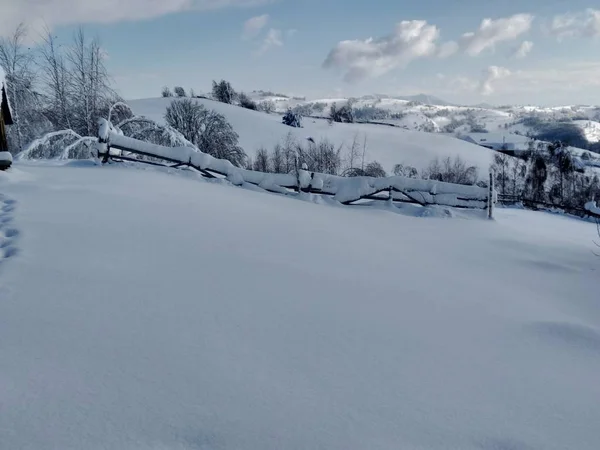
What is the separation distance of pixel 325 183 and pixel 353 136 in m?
73.3

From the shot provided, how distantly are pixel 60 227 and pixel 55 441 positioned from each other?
13.9 feet

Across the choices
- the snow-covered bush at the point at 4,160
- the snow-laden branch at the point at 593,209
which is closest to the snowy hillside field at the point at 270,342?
the snow-laden branch at the point at 593,209

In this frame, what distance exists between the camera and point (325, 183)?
12781mm

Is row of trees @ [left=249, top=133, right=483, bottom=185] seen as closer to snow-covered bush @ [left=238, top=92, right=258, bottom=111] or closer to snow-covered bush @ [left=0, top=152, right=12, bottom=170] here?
snow-covered bush @ [left=238, top=92, right=258, bottom=111]

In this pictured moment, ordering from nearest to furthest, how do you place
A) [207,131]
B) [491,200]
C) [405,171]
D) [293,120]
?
[491,200]
[207,131]
[405,171]
[293,120]

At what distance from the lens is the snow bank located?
1238 centimetres

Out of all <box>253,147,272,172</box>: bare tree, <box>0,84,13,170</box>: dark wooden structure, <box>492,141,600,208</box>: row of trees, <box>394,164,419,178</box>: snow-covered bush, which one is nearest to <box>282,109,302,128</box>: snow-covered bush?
<box>253,147,272,172</box>: bare tree

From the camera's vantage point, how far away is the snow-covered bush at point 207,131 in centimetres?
3903

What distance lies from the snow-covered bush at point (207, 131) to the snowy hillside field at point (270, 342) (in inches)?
1301

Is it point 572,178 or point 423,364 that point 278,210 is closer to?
point 423,364

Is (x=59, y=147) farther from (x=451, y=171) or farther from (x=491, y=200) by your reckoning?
(x=451, y=171)

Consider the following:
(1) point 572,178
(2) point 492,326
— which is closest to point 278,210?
(2) point 492,326

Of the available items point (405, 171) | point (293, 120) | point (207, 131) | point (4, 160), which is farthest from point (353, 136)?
point (4, 160)

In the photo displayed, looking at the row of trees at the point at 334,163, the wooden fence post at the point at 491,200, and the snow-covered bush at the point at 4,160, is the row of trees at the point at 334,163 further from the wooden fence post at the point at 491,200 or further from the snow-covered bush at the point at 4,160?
the snow-covered bush at the point at 4,160
